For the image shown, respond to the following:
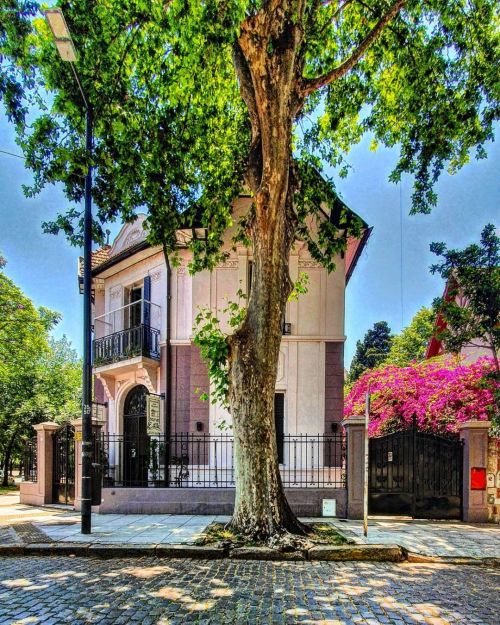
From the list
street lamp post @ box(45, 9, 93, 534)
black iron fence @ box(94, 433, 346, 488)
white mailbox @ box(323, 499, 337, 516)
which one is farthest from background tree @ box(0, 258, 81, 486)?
white mailbox @ box(323, 499, 337, 516)

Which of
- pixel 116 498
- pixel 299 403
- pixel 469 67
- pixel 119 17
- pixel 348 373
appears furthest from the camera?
pixel 348 373

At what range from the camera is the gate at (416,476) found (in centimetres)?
1032

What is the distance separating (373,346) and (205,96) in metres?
38.1

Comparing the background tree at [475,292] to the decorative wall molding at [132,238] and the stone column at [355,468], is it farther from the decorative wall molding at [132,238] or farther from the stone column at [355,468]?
the decorative wall molding at [132,238]

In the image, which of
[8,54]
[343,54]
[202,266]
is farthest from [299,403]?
[8,54]

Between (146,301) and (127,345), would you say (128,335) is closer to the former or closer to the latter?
(127,345)

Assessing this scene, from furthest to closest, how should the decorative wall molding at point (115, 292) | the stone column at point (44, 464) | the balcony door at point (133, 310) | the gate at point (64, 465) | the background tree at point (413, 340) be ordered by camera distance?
the background tree at point (413, 340) < the decorative wall molding at point (115, 292) < the balcony door at point (133, 310) < the stone column at point (44, 464) < the gate at point (64, 465)

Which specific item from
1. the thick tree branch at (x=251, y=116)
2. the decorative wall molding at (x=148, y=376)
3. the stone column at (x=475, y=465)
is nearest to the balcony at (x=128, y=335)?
the decorative wall molding at (x=148, y=376)

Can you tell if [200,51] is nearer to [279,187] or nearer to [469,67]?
[279,187]

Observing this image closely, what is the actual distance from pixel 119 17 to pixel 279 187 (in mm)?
4536

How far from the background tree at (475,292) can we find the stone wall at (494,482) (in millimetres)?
1927

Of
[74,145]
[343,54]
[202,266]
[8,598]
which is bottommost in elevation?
[8,598]

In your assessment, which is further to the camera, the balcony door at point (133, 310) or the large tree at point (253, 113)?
the balcony door at point (133, 310)

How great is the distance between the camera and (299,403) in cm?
1298
